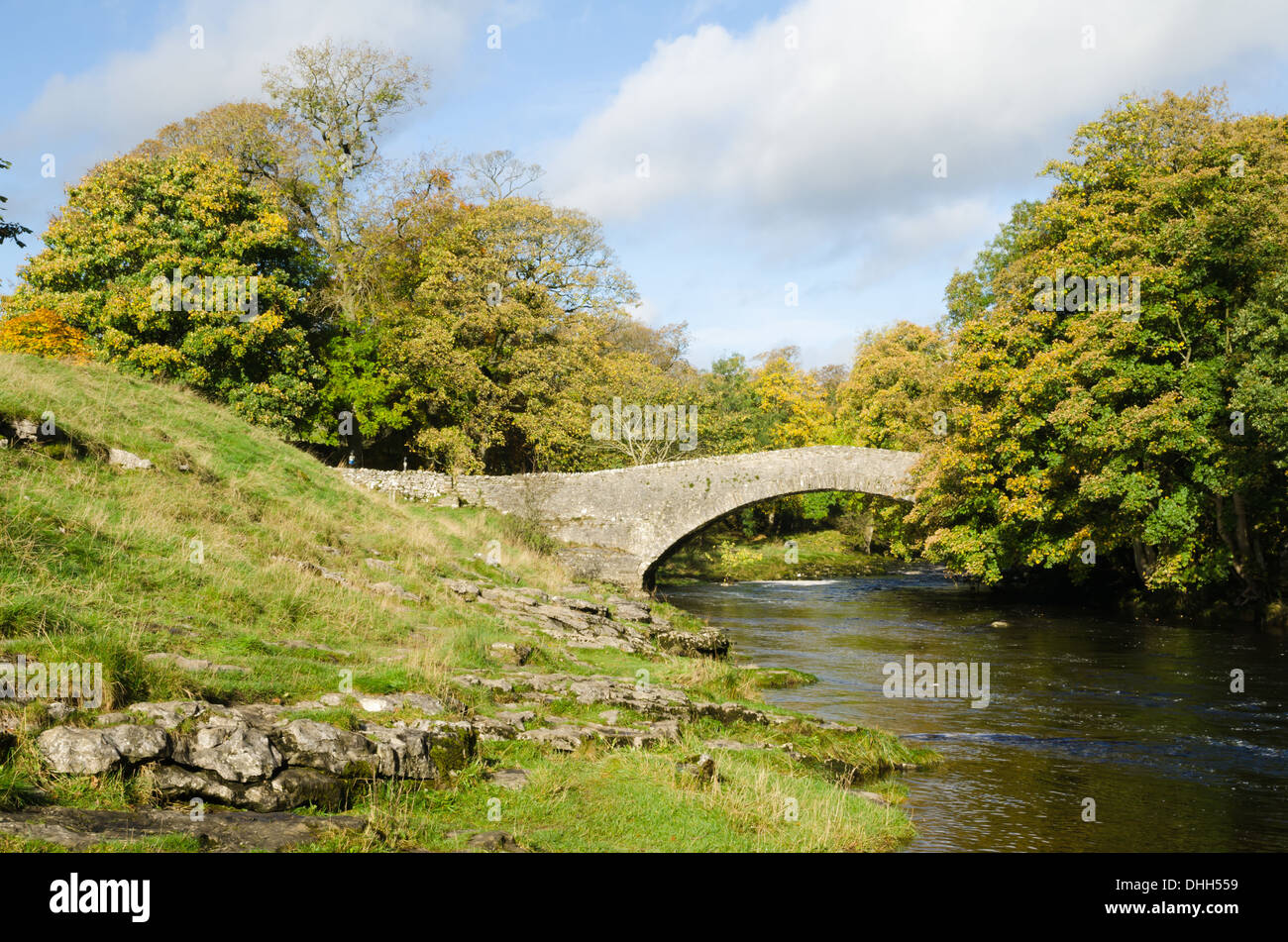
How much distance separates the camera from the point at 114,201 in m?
32.9

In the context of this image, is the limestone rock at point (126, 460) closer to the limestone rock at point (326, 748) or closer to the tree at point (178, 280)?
the limestone rock at point (326, 748)

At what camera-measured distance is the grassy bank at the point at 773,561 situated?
159 feet

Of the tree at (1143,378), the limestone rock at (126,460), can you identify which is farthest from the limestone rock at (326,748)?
the tree at (1143,378)

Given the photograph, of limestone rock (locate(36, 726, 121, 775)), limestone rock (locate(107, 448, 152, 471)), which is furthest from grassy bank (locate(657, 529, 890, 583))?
limestone rock (locate(36, 726, 121, 775))

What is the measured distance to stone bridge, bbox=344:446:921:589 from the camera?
33875 mm

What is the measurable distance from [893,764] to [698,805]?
470 centimetres

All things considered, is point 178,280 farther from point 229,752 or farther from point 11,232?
point 229,752

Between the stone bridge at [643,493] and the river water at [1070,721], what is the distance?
534 cm

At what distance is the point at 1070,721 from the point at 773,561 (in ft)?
126

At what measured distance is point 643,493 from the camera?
34.9 meters

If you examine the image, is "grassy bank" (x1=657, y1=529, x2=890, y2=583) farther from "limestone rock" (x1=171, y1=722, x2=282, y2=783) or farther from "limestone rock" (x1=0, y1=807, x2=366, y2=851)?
"limestone rock" (x1=0, y1=807, x2=366, y2=851)

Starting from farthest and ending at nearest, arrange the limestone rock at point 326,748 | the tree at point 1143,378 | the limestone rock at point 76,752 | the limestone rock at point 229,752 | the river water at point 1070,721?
1. the tree at point 1143,378
2. the river water at point 1070,721
3. the limestone rock at point 326,748
4. the limestone rock at point 229,752
5. the limestone rock at point 76,752

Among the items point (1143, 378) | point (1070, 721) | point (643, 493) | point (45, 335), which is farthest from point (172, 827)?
point (45, 335)
